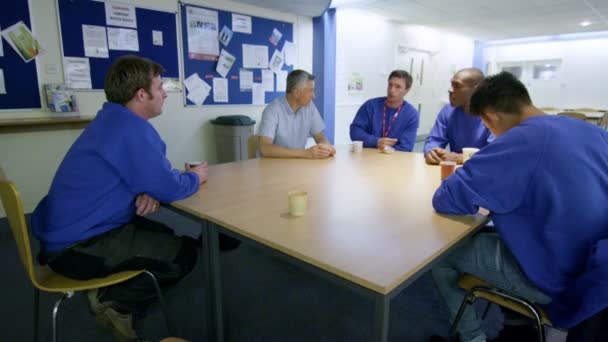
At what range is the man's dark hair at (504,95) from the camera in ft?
4.39

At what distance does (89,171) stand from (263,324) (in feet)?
3.61

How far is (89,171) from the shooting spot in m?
1.41

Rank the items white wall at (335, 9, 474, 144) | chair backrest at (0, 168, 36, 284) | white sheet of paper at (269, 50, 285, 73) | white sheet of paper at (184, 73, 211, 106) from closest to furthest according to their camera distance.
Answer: chair backrest at (0, 168, 36, 284), white sheet of paper at (184, 73, 211, 106), white sheet of paper at (269, 50, 285, 73), white wall at (335, 9, 474, 144)

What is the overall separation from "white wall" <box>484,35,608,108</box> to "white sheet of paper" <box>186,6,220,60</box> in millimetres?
8687

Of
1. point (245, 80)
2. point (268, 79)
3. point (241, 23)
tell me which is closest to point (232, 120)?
point (245, 80)

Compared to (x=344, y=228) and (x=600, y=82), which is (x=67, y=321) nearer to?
(x=344, y=228)

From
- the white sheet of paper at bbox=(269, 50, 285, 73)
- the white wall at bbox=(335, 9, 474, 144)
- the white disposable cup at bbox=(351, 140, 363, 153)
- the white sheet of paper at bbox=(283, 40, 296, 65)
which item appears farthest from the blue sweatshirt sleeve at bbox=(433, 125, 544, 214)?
the white wall at bbox=(335, 9, 474, 144)

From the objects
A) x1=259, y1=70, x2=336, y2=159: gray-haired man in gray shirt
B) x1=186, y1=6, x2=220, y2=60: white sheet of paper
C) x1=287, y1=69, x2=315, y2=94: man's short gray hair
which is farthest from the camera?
x1=186, y1=6, x2=220, y2=60: white sheet of paper

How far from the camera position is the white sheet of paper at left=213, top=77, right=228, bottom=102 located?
449 centimetres

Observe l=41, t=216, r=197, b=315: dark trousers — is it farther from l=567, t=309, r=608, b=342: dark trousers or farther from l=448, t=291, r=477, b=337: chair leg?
l=567, t=309, r=608, b=342: dark trousers

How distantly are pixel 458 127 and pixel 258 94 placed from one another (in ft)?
9.57

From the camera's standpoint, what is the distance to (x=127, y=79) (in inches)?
60.3

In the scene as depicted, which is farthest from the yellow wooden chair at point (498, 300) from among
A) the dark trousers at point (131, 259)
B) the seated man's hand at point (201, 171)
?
the seated man's hand at point (201, 171)

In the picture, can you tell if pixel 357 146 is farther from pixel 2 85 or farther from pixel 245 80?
pixel 2 85
